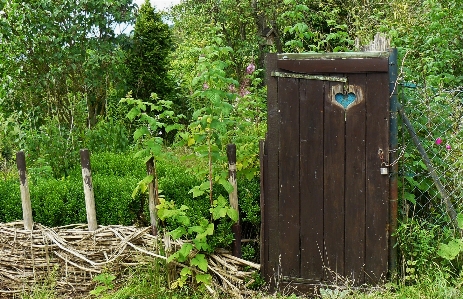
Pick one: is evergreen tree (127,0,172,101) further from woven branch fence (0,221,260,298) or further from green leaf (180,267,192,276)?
green leaf (180,267,192,276)

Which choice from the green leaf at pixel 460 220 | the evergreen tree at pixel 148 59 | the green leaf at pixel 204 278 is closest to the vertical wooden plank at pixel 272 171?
the green leaf at pixel 204 278

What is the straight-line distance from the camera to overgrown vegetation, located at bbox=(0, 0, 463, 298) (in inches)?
191

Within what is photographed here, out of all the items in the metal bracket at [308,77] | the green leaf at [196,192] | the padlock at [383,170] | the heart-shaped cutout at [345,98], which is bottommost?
the green leaf at [196,192]

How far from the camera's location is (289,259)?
4.89 meters

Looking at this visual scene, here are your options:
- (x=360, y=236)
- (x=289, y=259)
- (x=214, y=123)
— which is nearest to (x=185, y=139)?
(x=214, y=123)

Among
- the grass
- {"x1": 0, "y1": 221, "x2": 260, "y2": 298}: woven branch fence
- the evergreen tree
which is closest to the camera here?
the grass

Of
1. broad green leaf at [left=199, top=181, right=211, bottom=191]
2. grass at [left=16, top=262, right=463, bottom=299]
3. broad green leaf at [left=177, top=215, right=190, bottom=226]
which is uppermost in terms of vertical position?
broad green leaf at [left=199, top=181, right=211, bottom=191]

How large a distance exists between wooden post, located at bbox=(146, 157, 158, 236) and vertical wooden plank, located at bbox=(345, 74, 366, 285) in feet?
5.67

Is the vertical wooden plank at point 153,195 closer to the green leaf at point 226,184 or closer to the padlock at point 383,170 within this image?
the green leaf at point 226,184

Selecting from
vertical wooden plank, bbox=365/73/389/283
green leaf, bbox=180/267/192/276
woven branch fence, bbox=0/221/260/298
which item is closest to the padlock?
vertical wooden plank, bbox=365/73/389/283

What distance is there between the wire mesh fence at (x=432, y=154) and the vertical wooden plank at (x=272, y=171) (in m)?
1.10

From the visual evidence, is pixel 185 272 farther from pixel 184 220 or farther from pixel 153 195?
pixel 153 195

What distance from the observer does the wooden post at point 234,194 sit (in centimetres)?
506

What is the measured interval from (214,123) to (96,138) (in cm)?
339
